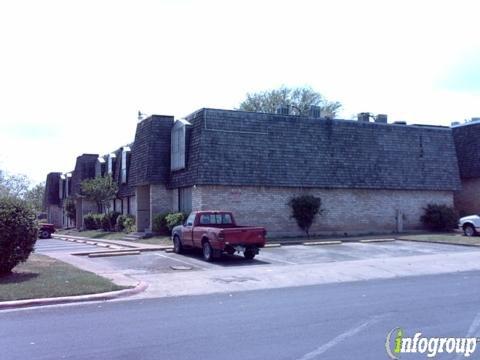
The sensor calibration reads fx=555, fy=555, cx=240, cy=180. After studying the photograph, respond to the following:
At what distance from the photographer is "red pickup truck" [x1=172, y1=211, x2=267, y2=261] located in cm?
1825

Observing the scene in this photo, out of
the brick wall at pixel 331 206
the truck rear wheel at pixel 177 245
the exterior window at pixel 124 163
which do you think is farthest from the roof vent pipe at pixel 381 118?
the truck rear wheel at pixel 177 245

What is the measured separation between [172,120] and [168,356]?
24.7 m

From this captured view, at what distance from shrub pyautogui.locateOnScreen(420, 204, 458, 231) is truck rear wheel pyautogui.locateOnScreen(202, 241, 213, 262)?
16935 millimetres

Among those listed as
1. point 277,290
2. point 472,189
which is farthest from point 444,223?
point 277,290

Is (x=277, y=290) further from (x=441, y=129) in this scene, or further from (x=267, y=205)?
(x=441, y=129)

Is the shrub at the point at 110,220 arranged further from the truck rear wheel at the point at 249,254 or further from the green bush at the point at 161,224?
the truck rear wheel at the point at 249,254

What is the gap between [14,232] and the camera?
13.9m

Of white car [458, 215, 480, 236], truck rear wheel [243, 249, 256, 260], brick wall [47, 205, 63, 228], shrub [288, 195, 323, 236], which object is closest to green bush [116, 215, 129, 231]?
shrub [288, 195, 323, 236]

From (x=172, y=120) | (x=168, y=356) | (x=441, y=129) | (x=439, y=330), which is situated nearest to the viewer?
(x=168, y=356)

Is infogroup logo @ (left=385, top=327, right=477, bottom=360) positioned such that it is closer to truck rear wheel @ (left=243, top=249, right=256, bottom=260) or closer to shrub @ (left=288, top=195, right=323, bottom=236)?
truck rear wheel @ (left=243, top=249, right=256, bottom=260)

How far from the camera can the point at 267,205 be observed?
27625 millimetres

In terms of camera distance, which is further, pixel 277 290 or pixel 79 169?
pixel 79 169

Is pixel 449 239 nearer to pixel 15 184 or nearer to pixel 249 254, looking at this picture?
pixel 249 254

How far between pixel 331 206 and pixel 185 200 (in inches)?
303
